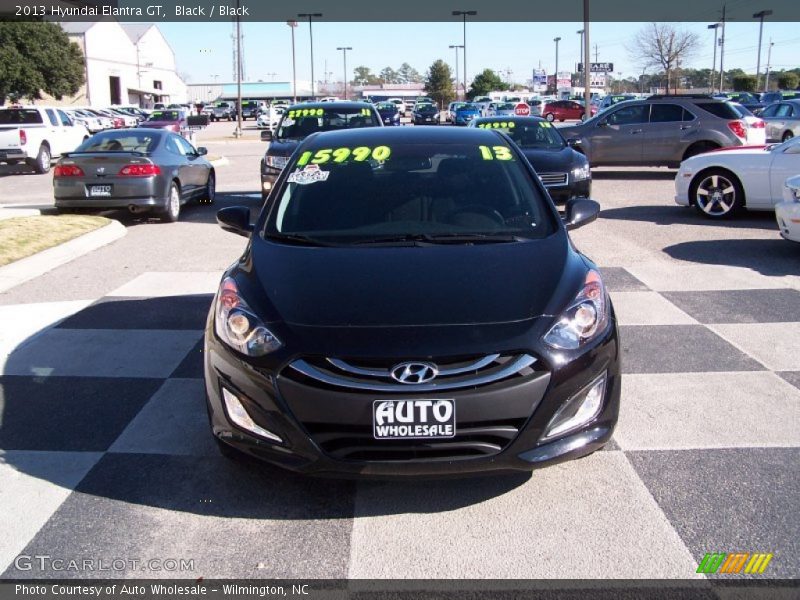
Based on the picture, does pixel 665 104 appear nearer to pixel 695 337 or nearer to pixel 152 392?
pixel 695 337

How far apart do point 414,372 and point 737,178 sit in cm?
959

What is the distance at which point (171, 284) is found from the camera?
8.20m

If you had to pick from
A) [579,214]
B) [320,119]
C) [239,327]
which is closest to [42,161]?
[320,119]

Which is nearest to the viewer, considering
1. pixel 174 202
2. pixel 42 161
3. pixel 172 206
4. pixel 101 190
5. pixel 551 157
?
pixel 101 190

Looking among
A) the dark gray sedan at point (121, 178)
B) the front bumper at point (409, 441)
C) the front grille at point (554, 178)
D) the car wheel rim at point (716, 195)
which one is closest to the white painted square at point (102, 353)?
the front bumper at point (409, 441)

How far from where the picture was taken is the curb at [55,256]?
27.1ft

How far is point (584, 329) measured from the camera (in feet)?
Answer: 12.0

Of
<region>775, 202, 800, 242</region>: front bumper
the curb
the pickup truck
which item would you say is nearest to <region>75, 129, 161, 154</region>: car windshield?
the curb

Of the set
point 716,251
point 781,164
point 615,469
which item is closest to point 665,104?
point 781,164

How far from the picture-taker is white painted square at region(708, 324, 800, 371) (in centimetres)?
562

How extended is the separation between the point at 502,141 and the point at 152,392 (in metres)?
2.79

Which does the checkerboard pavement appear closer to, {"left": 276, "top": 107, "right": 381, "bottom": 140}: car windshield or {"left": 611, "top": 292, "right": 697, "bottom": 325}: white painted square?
{"left": 611, "top": 292, "right": 697, "bottom": 325}: white painted square

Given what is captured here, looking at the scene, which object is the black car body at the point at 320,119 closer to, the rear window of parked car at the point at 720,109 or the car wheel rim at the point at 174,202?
the car wheel rim at the point at 174,202

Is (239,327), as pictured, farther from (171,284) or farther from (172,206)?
(172,206)
